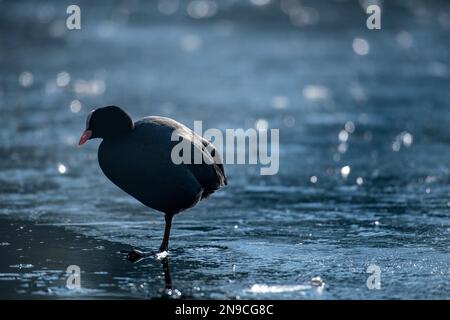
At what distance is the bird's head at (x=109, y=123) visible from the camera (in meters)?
7.75

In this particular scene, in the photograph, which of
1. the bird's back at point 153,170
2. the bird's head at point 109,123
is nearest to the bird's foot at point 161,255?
the bird's back at point 153,170

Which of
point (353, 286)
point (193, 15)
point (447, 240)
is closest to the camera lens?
point (353, 286)

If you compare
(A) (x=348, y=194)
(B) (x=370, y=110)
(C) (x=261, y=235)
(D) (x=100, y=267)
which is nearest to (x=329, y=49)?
(B) (x=370, y=110)

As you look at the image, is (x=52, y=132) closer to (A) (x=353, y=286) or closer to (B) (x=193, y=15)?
(A) (x=353, y=286)

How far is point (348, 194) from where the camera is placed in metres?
10.1

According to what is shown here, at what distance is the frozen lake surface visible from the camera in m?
7.21

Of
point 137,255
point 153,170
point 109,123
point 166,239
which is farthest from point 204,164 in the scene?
point 137,255

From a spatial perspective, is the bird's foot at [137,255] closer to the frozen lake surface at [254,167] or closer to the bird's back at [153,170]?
the frozen lake surface at [254,167]

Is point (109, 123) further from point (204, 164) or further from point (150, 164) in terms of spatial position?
point (204, 164)

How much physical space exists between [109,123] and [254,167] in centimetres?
401

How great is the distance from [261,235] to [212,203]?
144 centimetres

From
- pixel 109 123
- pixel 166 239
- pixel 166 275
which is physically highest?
pixel 109 123

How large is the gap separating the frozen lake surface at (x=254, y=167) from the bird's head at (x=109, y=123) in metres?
0.93

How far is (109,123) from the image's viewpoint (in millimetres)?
7758
